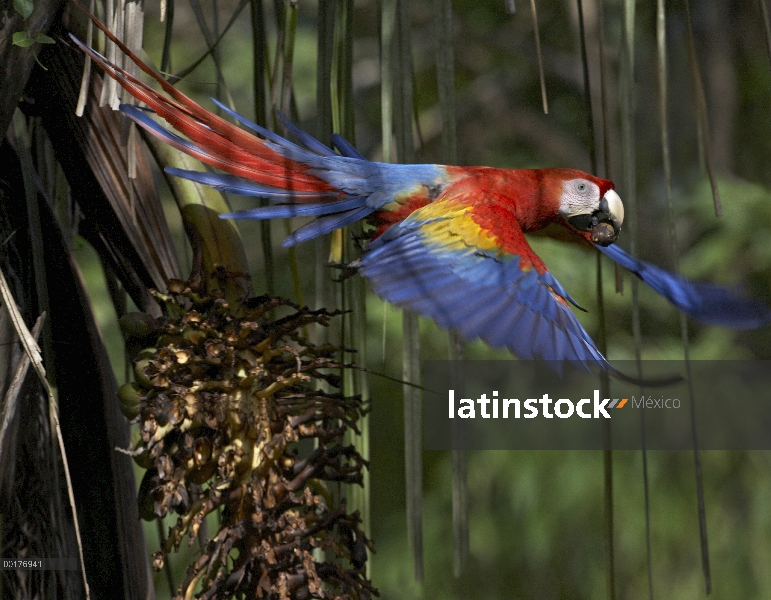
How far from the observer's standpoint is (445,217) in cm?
74

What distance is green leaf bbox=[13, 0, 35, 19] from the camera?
49 cm

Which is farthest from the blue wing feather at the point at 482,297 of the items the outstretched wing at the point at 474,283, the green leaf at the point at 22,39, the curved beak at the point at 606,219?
the green leaf at the point at 22,39

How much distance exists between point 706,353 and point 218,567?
1.18m

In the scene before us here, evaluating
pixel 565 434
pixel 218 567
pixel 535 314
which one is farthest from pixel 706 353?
pixel 218 567

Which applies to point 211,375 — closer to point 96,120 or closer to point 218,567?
point 218,567

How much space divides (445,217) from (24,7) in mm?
389

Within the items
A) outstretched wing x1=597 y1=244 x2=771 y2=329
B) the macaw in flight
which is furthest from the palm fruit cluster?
outstretched wing x1=597 y1=244 x2=771 y2=329

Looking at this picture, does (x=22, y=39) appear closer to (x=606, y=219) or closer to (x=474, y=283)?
(x=474, y=283)

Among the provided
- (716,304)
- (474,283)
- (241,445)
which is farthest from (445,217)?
(241,445)

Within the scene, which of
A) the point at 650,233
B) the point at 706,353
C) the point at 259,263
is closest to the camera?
the point at 706,353

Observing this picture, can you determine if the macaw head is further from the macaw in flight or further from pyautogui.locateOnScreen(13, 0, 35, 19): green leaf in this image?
pyautogui.locateOnScreen(13, 0, 35, 19): green leaf

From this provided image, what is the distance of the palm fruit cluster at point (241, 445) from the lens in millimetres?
443

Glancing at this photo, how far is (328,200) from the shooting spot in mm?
745

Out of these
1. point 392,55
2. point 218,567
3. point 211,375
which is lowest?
point 218,567
